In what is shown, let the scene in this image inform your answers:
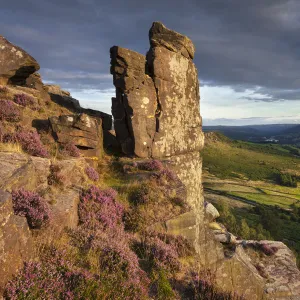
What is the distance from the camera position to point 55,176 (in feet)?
33.7

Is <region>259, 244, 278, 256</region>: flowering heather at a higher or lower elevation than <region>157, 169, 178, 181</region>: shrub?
lower

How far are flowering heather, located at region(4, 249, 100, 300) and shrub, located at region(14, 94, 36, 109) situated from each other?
1241 centimetres

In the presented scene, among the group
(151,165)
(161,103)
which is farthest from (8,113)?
(161,103)

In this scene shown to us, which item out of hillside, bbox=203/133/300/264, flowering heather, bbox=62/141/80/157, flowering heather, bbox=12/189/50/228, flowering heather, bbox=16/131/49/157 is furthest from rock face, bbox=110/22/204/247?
hillside, bbox=203/133/300/264

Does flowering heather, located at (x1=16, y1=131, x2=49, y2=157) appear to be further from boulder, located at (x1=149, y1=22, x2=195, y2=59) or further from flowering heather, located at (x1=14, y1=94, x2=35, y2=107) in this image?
boulder, located at (x1=149, y1=22, x2=195, y2=59)

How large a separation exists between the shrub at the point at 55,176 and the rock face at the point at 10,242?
381 centimetres

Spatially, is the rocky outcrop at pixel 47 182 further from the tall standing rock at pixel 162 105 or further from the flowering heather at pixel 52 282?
the tall standing rock at pixel 162 105

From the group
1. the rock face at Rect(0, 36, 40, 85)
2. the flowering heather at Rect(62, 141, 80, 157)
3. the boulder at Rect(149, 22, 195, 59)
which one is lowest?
the flowering heather at Rect(62, 141, 80, 157)

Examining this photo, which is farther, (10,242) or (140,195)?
(140,195)

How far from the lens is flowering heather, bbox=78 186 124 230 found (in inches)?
369

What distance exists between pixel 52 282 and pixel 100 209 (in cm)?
460

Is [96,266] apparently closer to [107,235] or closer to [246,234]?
[107,235]

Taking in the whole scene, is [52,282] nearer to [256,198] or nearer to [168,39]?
[168,39]

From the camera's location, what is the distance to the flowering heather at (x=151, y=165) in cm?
1401
